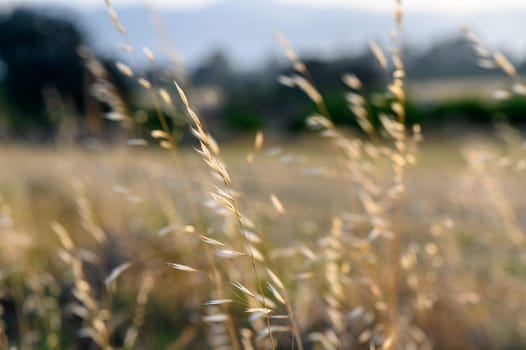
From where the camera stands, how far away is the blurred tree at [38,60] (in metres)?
14.3

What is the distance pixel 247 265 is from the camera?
8.97 feet

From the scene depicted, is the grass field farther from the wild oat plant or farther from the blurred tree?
the blurred tree

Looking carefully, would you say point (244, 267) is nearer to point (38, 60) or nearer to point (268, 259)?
point (268, 259)

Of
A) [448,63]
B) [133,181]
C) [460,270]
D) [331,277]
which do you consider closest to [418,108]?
[448,63]

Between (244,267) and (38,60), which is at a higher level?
(244,267)

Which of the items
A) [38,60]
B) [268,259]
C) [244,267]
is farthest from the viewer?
[38,60]

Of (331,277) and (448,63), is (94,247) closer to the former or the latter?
(331,277)

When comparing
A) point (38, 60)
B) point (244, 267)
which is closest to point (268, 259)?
point (244, 267)

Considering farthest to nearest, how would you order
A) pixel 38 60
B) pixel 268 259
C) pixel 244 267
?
pixel 38 60 → pixel 268 259 → pixel 244 267

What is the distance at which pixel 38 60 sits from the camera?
1434 centimetres

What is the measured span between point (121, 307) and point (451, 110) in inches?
488

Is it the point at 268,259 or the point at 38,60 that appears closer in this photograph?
the point at 268,259

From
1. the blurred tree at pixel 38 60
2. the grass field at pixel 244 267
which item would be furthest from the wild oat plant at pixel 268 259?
the blurred tree at pixel 38 60

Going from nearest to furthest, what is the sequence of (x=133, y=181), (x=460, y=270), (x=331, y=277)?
(x=331, y=277) < (x=460, y=270) < (x=133, y=181)
